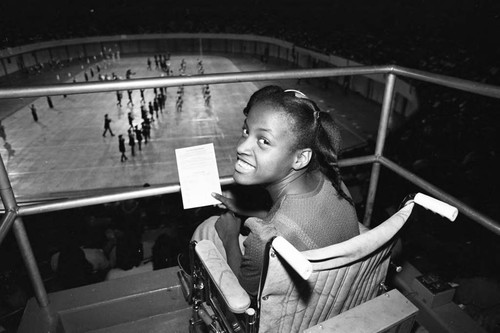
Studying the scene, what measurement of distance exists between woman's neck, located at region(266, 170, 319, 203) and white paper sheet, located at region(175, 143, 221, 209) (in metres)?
0.34

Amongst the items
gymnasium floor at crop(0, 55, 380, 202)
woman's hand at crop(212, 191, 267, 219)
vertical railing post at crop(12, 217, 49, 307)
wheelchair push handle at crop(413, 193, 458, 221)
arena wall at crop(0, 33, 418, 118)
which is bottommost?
gymnasium floor at crop(0, 55, 380, 202)

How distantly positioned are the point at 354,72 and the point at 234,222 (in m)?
1.03

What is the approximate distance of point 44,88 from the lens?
139 cm

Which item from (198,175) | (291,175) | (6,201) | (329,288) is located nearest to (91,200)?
(6,201)

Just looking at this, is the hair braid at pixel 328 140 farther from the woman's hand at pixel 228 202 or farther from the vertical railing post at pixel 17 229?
the vertical railing post at pixel 17 229

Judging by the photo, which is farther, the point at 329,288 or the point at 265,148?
the point at 265,148

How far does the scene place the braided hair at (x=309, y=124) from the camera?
1.37 meters

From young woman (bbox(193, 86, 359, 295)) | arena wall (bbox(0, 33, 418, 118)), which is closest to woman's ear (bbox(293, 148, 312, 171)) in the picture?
young woman (bbox(193, 86, 359, 295))

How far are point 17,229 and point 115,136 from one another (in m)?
17.0

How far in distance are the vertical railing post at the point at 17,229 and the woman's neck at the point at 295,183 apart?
114 cm

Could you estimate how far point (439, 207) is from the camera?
3.64ft

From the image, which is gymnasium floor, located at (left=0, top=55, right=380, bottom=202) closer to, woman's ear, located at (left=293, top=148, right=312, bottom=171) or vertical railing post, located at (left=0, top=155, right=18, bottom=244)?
vertical railing post, located at (left=0, top=155, right=18, bottom=244)

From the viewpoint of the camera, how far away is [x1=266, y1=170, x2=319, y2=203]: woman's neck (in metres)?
1.48

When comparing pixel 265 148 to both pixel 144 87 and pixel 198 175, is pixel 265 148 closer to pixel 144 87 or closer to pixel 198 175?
pixel 198 175
